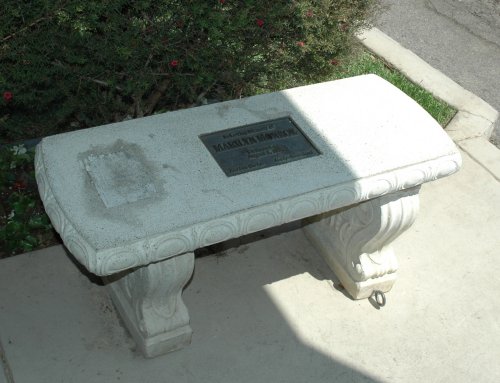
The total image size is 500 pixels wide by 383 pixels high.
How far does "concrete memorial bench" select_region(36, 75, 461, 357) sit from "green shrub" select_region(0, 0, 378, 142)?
2.65ft

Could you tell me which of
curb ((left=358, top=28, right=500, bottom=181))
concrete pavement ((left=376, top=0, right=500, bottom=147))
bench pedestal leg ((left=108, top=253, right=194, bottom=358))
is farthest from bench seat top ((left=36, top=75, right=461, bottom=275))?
concrete pavement ((left=376, top=0, right=500, bottom=147))

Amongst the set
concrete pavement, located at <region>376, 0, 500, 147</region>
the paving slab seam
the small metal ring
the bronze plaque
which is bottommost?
the paving slab seam

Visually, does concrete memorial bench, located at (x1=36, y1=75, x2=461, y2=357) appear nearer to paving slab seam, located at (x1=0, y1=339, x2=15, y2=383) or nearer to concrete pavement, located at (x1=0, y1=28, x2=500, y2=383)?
concrete pavement, located at (x1=0, y1=28, x2=500, y2=383)

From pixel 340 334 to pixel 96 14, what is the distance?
7.24 feet

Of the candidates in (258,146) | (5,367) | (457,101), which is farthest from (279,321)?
(457,101)

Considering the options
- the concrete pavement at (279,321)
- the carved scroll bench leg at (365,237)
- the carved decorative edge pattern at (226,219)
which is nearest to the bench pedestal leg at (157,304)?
the concrete pavement at (279,321)

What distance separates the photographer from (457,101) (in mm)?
5535

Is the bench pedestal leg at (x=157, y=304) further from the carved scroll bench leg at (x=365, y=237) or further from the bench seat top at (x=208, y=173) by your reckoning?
the carved scroll bench leg at (x=365, y=237)

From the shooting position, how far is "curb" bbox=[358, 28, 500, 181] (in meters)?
5.17

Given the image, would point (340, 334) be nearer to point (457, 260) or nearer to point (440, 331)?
point (440, 331)

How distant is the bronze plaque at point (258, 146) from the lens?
3.37 meters

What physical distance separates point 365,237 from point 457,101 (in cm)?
218

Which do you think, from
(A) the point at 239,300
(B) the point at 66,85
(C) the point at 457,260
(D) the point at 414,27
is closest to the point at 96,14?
(B) the point at 66,85

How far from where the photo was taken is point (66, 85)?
171 inches
